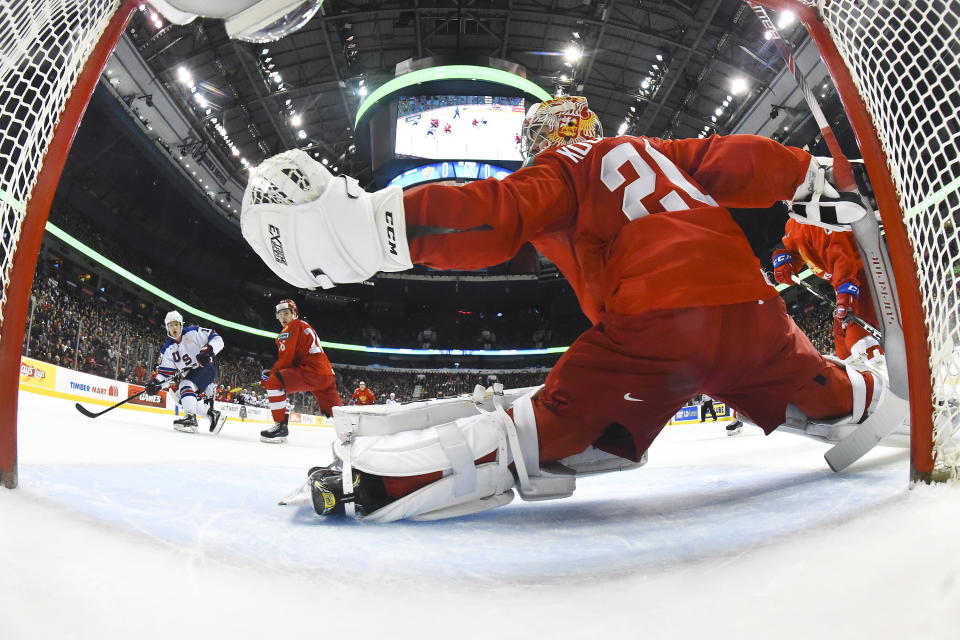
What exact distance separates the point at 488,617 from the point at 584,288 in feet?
3.50

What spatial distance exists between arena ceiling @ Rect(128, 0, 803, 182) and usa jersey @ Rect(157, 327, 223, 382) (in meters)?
10.8

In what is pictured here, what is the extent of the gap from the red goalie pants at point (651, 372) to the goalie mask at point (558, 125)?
0.81 metres

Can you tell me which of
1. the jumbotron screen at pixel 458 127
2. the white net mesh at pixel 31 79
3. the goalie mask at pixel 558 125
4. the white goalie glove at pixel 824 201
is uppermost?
the jumbotron screen at pixel 458 127

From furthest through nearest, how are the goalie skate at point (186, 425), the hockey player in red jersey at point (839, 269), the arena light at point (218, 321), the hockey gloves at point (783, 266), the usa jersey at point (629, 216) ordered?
the arena light at point (218, 321) < the goalie skate at point (186, 425) < the hockey gloves at point (783, 266) < the hockey player in red jersey at point (839, 269) < the usa jersey at point (629, 216)

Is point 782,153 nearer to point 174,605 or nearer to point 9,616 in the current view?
point 174,605

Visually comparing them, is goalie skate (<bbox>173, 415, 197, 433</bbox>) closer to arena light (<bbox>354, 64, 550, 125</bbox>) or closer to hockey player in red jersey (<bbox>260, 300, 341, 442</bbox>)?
hockey player in red jersey (<bbox>260, 300, 341, 442</bbox>)

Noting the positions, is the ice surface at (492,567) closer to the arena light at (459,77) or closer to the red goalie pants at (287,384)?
the red goalie pants at (287,384)

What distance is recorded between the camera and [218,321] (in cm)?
2245

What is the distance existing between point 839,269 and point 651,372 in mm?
2724

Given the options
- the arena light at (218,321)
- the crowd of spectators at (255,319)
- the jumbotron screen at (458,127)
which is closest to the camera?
the crowd of spectators at (255,319)

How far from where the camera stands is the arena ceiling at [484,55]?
14.6 meters

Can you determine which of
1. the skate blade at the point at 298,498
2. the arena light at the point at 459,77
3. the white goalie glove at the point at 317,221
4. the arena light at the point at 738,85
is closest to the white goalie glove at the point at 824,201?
the white goalie glove at the point at 317,221

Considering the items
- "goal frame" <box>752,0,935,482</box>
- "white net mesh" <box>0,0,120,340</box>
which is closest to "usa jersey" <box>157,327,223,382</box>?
"white net mesh" <box>0,0,120,340</box>

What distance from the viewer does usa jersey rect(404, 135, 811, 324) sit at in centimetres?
120
